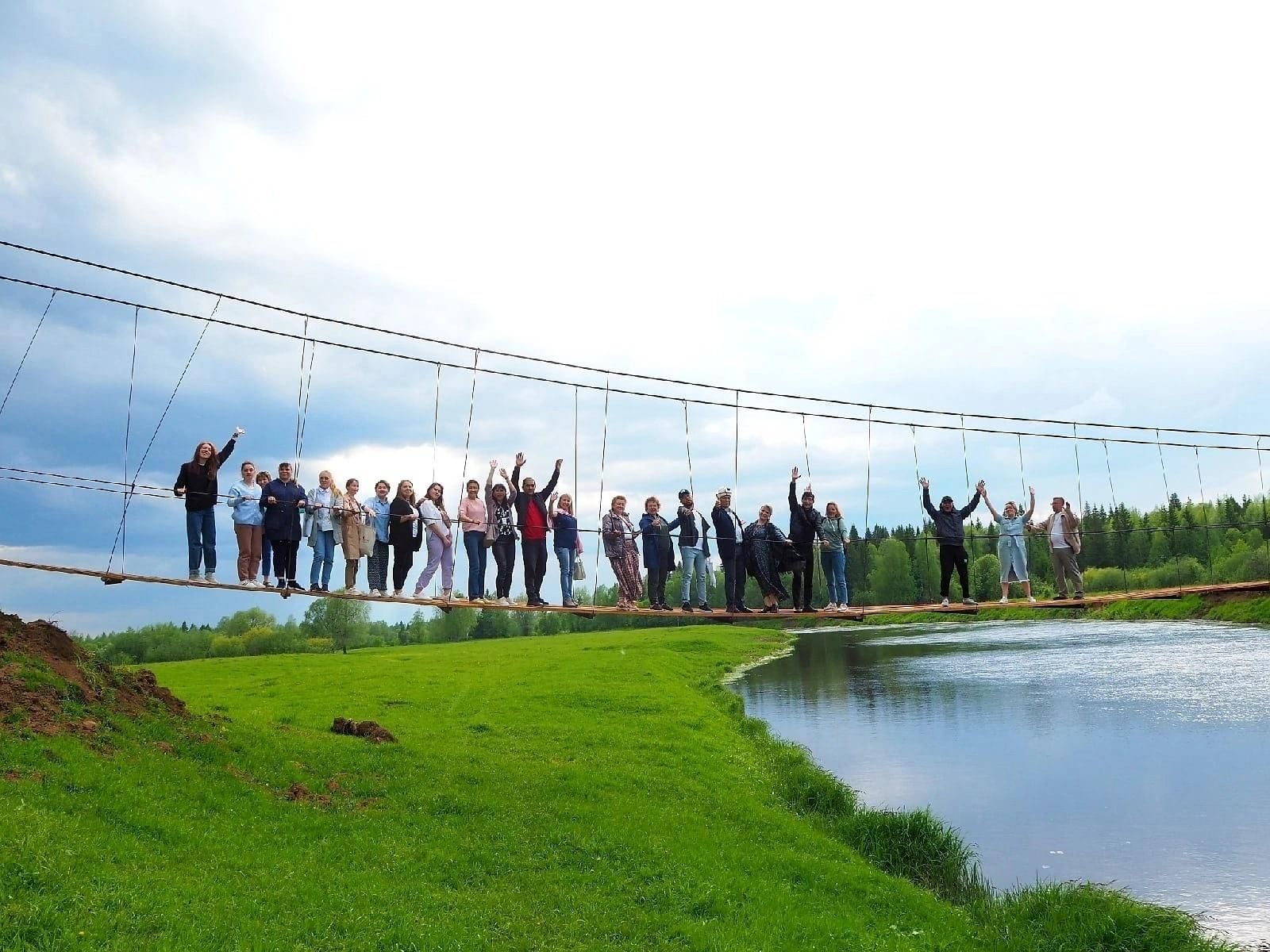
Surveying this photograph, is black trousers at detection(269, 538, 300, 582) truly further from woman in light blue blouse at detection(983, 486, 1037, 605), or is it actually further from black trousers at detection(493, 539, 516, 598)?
woman in light blue blouse at detection(983, 486, 1037, 605)

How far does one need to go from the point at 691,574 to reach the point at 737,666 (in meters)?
39.9

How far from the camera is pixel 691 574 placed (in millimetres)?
17672

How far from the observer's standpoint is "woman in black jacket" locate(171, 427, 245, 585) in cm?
1514

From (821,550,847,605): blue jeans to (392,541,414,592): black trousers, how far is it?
25.5 ft

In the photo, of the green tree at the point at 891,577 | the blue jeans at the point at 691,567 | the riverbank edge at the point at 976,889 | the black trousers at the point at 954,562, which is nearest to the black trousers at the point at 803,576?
the blue jeans at the point at 691,567

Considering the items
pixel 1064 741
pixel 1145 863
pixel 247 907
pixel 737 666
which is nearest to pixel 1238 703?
pixel 1064 741

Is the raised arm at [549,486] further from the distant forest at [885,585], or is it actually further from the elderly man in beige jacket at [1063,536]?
the distant forest at [885,585]

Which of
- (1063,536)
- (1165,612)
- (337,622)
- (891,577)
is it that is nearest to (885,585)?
(891,577)

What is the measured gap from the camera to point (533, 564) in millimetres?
16547

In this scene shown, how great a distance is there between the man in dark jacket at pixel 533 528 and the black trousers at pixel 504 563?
215 mm

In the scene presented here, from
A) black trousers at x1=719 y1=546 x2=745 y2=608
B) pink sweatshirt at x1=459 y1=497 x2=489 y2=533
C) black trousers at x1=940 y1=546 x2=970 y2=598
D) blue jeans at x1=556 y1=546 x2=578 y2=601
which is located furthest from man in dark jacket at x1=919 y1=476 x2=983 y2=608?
pink sweatshirt at x1=459 y1=497 x2=489 y2=533

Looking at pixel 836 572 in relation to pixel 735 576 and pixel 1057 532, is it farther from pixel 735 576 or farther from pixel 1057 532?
pixel 1057 532

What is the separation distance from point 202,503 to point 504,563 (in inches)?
197

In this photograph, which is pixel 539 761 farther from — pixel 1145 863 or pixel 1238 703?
pixel 1238 703
